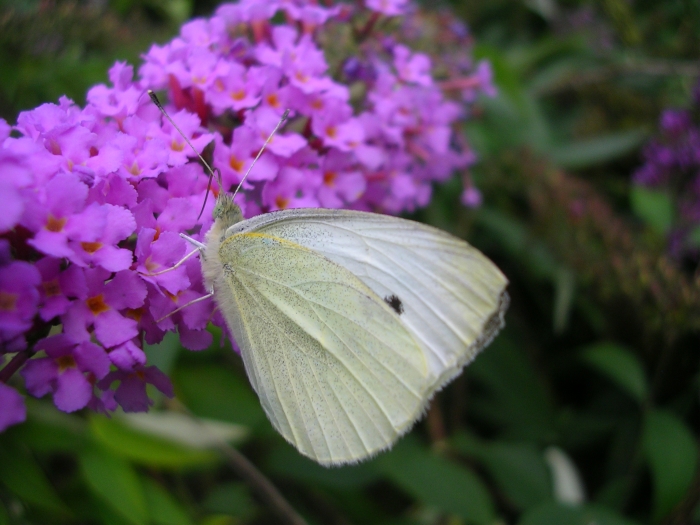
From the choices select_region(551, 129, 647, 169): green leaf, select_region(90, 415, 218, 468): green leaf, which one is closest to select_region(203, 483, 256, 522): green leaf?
select_region(90, 415, 218, 468): green leaf

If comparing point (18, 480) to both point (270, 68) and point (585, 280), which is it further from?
point (585, 280)

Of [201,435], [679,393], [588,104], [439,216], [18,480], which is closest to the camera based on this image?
[18,480]

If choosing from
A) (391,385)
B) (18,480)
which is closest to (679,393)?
(391,385)

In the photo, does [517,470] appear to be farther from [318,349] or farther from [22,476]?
[22,476]

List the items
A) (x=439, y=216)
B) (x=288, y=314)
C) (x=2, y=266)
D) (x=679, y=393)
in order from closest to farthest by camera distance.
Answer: (x=2, y=266) → (x=288, y=314) → (x=679, y=393) → (x=439, y=216)

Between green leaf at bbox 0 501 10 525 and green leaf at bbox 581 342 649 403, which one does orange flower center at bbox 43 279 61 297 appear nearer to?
green leaf at bbox 0 501 10 525

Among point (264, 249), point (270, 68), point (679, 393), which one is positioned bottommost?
point (679, 393)
